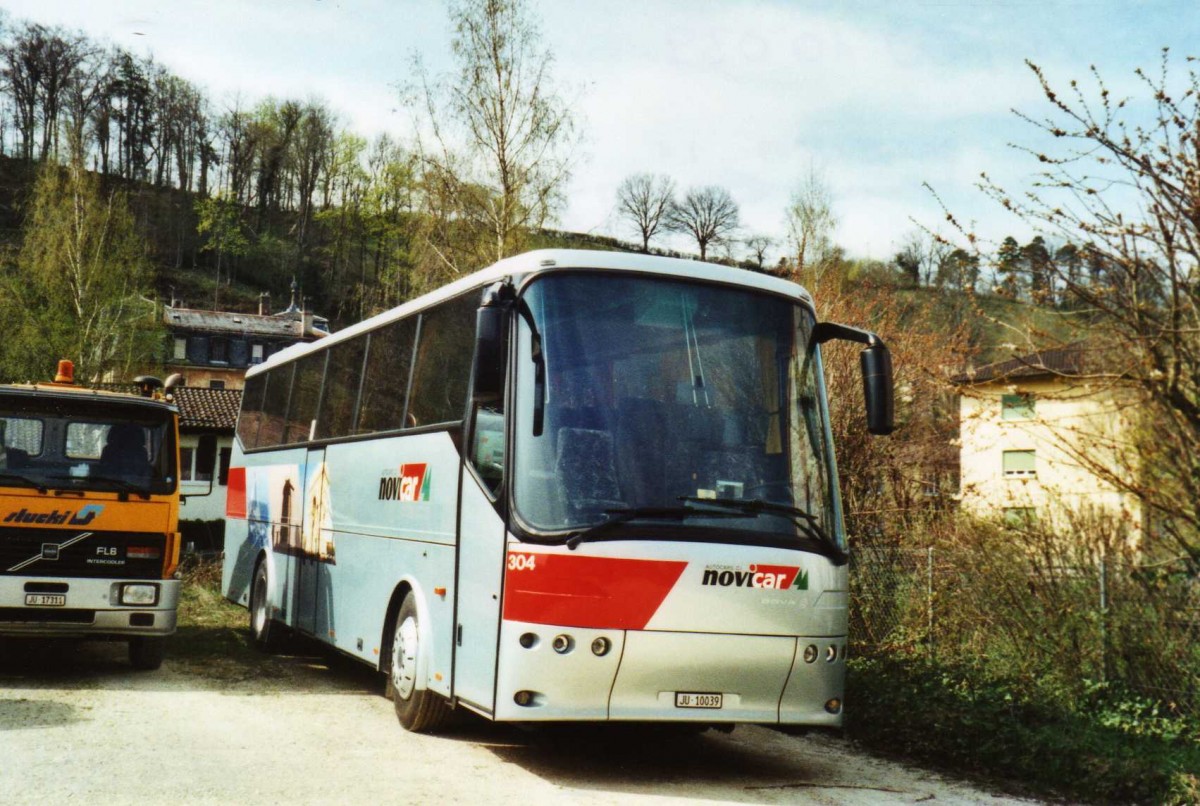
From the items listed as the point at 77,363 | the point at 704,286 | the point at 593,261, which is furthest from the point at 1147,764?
the point at 77,363

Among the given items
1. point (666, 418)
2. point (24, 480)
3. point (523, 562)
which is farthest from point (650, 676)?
point (24, 480)

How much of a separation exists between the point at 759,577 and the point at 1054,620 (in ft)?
14.3

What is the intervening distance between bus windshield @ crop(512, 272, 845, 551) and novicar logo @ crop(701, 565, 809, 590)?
19 cm

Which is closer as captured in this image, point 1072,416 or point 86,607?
point 1072,416

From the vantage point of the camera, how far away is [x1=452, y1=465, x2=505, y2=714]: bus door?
812 cm

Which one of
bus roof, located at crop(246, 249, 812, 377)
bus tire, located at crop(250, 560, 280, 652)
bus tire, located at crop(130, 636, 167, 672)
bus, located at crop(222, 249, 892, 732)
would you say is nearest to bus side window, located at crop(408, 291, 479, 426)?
bus, located at crop(222, 249, 892, 732)

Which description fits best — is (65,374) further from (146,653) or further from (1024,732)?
(1024,732)

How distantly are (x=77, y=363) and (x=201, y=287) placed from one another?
53719 millimetres

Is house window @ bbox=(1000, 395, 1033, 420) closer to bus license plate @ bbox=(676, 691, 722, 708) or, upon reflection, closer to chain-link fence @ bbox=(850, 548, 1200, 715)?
chain-link fence @ bbox=(850, 548, 1200, 715)

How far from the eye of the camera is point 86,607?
11547mm

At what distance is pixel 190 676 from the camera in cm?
1244

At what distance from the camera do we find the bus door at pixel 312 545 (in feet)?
41.8

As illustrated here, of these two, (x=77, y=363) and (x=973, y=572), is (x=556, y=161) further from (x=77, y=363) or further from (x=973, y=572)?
(x=77, y=363)

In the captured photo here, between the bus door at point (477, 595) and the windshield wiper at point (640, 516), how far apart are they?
611mm
